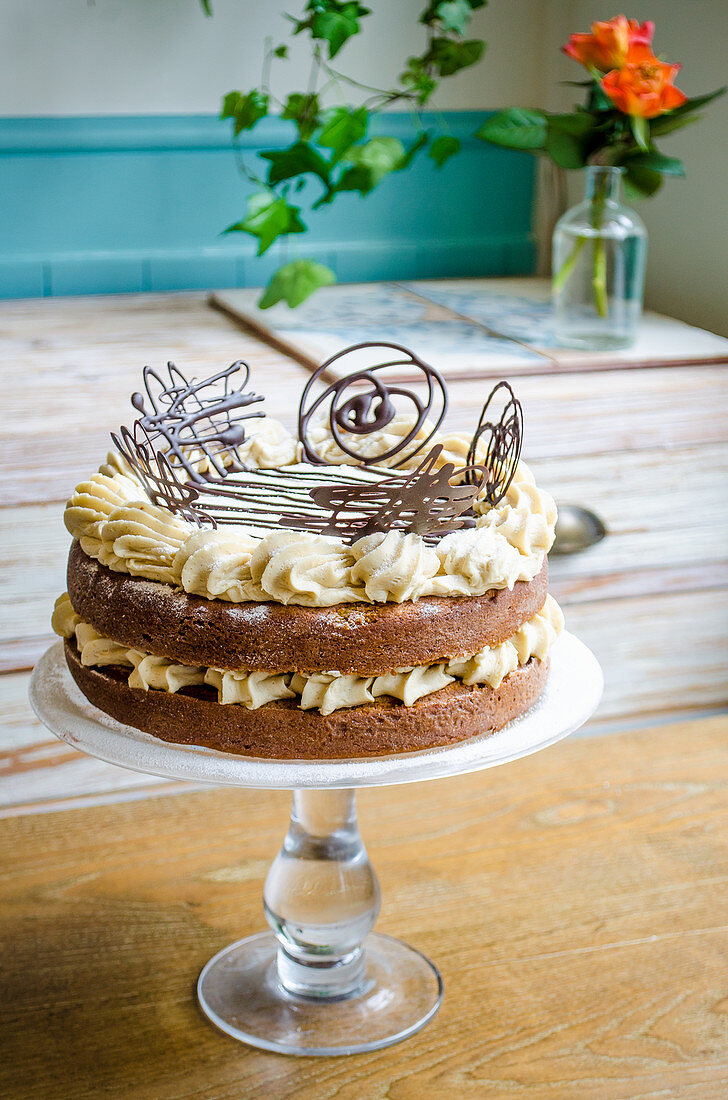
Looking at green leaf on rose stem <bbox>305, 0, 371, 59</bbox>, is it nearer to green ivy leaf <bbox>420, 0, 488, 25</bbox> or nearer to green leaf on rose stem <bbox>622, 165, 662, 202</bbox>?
green ivy leaf <bbox>420, 0, 488, 25</bbox>

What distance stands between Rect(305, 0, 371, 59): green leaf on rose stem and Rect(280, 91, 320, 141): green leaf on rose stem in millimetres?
Result: 103

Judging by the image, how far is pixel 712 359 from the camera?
5.54 feet

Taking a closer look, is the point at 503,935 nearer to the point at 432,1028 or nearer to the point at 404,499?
the point at 432,1028

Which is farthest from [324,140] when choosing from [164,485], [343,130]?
[164,485]

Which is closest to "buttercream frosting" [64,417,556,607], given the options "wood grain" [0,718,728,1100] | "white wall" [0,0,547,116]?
"wood grain" [0,718,728,1100]

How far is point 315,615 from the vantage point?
2.68 feet

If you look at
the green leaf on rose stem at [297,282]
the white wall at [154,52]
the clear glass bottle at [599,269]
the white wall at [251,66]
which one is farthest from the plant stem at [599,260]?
the white wall at [154,52]

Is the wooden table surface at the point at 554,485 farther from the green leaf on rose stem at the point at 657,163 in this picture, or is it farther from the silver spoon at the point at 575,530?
the green leaf on rose stem at the point at 657,163

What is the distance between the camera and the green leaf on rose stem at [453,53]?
1.84 m

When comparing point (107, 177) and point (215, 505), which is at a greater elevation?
point (107, 177)

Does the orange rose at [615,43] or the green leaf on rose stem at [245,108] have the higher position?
the orange rose at [615,43]

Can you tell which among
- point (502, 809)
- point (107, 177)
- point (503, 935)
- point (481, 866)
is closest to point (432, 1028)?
point (503, 935)

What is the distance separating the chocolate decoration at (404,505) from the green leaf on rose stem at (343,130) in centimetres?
97

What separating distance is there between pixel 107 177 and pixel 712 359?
102 centimetres
